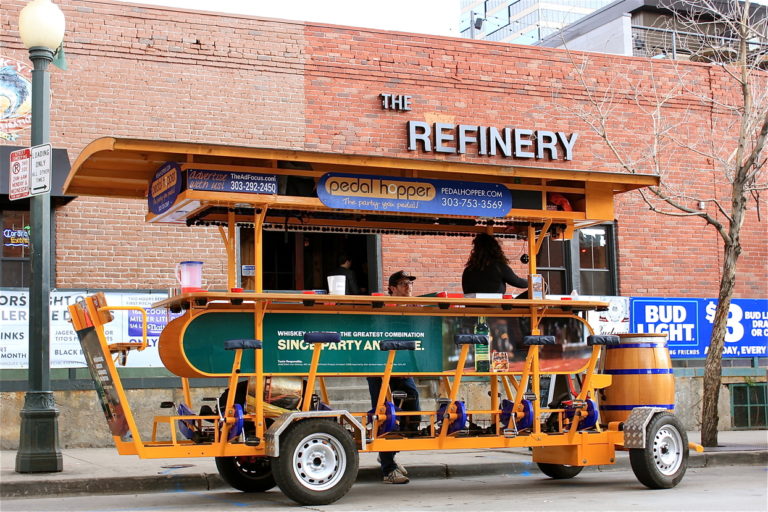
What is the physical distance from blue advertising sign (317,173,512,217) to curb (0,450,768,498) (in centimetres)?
309

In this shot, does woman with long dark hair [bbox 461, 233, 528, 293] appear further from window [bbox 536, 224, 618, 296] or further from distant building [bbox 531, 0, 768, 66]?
window [bbox 536, 224, 618, 296]

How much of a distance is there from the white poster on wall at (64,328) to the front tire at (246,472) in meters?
3.32

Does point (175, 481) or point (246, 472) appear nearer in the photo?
point (246, 472)

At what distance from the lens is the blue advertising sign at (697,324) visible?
1688cm

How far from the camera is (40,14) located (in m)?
10.9

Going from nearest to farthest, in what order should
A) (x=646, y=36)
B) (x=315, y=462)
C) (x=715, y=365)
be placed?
(x=315, y=462)
(x=715, y=365)
(x=646, y=36)

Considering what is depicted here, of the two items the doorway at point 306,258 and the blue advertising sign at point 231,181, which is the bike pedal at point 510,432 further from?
the doorway at point 306,258

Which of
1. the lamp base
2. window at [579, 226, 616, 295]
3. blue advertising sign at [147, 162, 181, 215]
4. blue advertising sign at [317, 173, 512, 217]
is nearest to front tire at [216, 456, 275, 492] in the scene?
the lamp base

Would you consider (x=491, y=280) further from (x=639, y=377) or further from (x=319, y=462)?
(x=319, y=462)

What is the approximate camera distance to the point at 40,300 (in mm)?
10617

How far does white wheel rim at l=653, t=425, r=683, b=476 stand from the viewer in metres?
9.94

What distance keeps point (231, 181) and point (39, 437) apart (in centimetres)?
358

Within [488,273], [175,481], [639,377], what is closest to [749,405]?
[639,377]

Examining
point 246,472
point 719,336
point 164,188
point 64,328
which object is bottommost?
point 246,472
